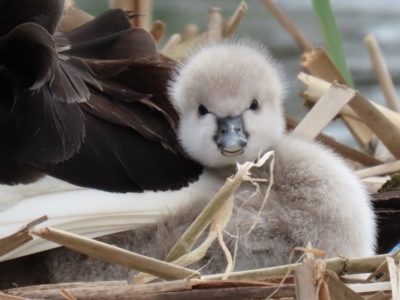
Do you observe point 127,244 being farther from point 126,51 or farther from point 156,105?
point 126,51

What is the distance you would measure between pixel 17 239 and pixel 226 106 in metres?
0.47

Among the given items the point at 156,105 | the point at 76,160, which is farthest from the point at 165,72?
the point at 76,160

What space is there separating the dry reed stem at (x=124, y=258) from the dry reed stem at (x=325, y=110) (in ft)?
1.91

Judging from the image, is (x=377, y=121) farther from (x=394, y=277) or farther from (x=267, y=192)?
(x=394, y=277)

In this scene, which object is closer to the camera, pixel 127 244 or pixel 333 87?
pixel 127 244

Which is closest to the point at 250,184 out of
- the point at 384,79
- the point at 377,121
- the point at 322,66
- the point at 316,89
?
the point at 377,121

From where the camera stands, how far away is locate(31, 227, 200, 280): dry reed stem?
1.51 m

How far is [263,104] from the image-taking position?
1.88 meters

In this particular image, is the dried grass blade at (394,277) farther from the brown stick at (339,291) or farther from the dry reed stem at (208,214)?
the dry reed stem at (208,214)

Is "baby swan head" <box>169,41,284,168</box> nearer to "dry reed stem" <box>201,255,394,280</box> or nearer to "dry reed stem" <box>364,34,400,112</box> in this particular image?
"dry reed stem" <box>201,255,394,280</box>

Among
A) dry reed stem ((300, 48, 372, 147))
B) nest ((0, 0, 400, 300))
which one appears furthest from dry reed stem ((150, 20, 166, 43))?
nest ((0, 0, 400, 300))

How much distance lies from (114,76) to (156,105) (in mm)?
96

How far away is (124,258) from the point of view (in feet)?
5.01

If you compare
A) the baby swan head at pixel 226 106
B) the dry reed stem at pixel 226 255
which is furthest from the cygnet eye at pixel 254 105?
the dry reed stem at pixel 226 255
